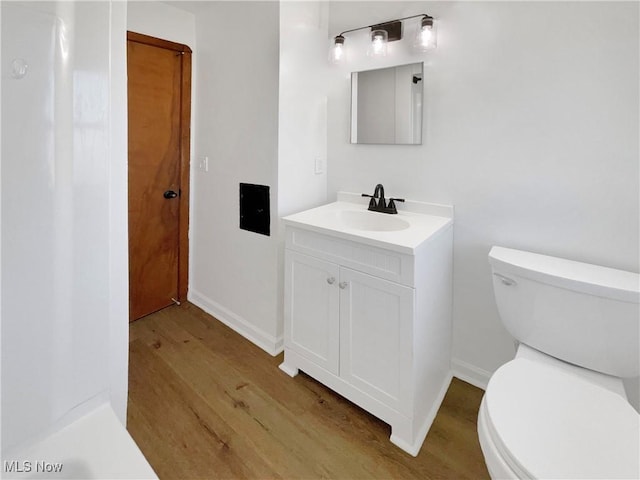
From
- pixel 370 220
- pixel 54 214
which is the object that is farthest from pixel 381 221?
pixel 54 214

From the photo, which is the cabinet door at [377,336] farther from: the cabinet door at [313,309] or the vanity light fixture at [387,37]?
the vanity light fixture at [387,37]

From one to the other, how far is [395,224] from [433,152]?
0.42 metres

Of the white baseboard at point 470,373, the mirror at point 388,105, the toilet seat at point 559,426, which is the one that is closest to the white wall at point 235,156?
the mirror at point 388,105

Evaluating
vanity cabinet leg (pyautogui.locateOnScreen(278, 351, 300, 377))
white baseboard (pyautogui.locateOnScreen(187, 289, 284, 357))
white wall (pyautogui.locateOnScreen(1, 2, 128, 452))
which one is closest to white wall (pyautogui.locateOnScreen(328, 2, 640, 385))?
vanity cabinet leg (pyautogui.locateOnScreen(278, 351, 300, 377))

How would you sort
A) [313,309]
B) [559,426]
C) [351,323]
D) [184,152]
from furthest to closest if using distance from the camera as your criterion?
[184,152], [313,309], [351,323], [559,426]

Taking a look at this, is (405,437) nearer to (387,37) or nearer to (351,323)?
(351,323)

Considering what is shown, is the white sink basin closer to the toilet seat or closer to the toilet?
the toilet

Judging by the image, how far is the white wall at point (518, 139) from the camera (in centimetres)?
132

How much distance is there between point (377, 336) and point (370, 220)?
0.67 meters

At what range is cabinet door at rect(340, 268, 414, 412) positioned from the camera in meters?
1.39

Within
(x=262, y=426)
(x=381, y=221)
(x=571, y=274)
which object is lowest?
(x=262, y=426)

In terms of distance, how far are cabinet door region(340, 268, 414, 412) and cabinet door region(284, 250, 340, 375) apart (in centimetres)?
5

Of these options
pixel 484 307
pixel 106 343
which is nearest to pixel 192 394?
pixel 106 343

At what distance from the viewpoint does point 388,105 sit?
189cm
